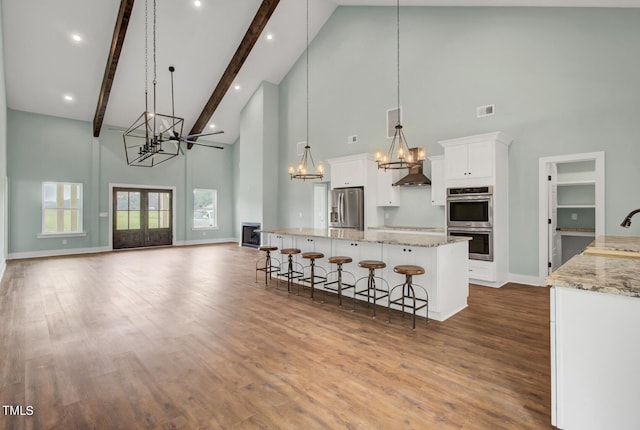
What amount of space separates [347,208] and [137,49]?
6.06 m

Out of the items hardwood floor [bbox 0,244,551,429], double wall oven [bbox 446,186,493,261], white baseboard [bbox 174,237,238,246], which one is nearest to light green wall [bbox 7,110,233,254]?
white baseboard [bbox 174,237,238,246]

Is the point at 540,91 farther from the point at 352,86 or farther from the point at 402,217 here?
the point at 352,86

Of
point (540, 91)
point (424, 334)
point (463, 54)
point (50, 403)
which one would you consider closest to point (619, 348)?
point (424, 334)

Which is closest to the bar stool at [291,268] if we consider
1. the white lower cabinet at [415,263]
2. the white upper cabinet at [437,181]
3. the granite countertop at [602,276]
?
the white lower cabinet at [415,263]

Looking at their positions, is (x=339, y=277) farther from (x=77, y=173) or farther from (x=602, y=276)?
(x=77, y=173)

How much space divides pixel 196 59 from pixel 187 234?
19.3ft

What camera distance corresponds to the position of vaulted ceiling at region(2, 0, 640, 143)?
6.42m

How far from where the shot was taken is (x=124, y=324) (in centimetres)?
358

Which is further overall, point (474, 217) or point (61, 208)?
point (61, 208)

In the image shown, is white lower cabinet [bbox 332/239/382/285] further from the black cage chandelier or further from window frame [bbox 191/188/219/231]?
window frame [bbox 191/188/219/231]

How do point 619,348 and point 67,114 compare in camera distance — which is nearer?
point 619,348

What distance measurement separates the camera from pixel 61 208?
9062 millimetres

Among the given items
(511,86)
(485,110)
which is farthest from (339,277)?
(511,86)

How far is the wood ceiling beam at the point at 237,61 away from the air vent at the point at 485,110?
4.87 m
